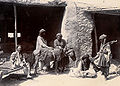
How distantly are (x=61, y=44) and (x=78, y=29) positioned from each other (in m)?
1.79

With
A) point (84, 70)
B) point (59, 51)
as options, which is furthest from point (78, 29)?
point (84, 70)

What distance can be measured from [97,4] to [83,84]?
5.63 metres

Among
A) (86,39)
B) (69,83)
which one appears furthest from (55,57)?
(86,39)

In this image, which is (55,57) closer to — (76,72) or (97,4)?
(76,72)

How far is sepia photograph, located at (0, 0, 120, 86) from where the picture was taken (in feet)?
34.9

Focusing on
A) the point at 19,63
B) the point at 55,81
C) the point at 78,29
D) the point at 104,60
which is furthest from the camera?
the point at 78,29

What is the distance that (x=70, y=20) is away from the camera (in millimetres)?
13070

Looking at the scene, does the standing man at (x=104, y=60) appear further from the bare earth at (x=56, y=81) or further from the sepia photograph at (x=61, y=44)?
the bare earth at (x=56, y=81)

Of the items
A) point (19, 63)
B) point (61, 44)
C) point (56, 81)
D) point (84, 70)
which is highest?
point (61, 44)

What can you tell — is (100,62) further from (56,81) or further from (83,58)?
(56,81)

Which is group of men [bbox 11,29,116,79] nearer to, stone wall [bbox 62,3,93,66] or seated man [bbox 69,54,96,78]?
seated man [bbox 69,54,96,78]

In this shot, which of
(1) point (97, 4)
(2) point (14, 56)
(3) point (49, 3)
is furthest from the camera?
(1) point (97, 4)

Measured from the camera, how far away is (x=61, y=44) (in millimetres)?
11602

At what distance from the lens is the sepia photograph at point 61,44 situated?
34.9 feet
